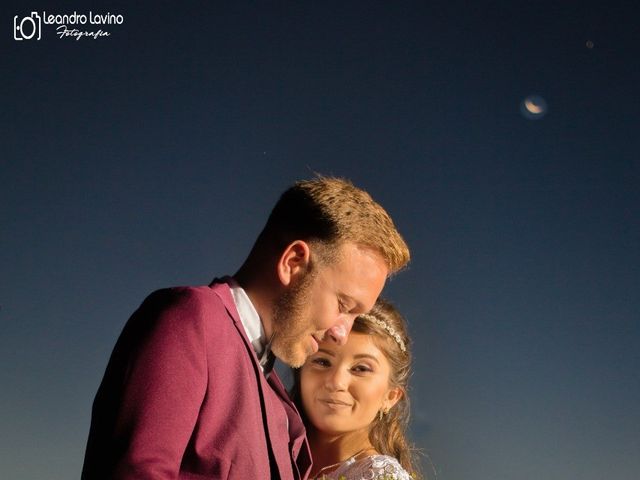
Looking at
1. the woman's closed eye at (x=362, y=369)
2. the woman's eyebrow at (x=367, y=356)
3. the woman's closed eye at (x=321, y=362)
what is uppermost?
the woman's eyebrow at (x=367, y=356)

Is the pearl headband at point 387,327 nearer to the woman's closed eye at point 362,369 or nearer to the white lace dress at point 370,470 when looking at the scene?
the woman's closed eye at point 362,369

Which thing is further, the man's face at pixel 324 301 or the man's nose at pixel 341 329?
the man's nose at pixel 341 329

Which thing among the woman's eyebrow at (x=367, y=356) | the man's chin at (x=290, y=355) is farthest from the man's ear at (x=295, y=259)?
the woman's eyebrow at (x=367, y=356)

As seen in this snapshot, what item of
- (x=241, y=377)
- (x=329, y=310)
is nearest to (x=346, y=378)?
(x=329, y=310)

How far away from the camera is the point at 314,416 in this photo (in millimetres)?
6562

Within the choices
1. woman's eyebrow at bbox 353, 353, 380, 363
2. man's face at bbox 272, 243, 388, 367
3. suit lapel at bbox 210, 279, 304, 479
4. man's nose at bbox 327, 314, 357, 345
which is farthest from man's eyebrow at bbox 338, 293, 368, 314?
woman's eyebrow at bbox 353, 353, 380, 363

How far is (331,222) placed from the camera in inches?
171

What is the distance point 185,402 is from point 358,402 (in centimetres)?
353

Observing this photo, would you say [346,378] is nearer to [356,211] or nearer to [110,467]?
[356,211]

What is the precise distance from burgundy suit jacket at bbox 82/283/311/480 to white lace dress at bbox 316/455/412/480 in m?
2.47

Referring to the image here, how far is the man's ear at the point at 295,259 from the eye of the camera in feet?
13.8

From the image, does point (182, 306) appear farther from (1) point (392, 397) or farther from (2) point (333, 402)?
(1) point (392, 397)

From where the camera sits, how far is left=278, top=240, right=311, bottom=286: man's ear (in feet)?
13.8

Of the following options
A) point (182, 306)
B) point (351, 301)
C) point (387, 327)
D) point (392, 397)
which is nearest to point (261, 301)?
point (351, 301)
